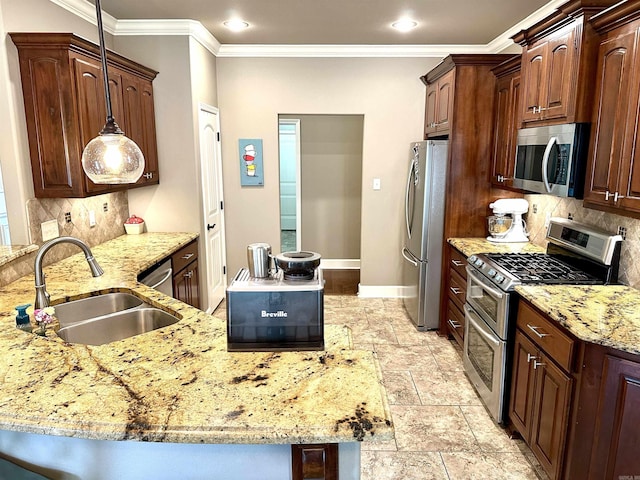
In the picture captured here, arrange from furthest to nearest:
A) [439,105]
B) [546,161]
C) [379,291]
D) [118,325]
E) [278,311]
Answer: [379,291] < [439,105] < [546,161] < [118,325] < [278,311]

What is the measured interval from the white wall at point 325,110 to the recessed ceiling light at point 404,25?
0.69 meters

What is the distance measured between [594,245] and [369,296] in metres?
2.79

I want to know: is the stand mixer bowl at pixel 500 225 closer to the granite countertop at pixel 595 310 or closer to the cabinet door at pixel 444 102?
the cabinet door at pixel 444 102

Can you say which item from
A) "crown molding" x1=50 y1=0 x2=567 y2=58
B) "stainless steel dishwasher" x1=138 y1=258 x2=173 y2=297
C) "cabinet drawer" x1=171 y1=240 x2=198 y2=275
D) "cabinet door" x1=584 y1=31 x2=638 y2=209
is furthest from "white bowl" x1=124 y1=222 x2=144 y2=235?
"cabinet door" x1=584 y1=31 x2=638 y2=209

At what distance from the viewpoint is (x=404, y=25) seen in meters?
3.73

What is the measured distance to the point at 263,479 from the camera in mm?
1275

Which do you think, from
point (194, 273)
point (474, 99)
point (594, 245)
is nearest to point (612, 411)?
point (594, 245)

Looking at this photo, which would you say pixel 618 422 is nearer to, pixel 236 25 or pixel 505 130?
pixel 505 130

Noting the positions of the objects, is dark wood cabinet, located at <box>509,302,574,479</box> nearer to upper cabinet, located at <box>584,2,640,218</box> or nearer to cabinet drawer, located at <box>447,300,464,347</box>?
upper cabinet, located at <box>584,2,640,218</box>

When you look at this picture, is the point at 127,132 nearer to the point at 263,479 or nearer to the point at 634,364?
the point at 263,479

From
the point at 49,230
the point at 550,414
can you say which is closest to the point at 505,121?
the point at 550,414

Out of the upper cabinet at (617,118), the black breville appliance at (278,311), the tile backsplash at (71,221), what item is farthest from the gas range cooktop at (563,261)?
the tile backsplash at (71,221)

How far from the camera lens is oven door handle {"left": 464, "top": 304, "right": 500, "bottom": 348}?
8.37ft

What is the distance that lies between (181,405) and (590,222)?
2.69m
